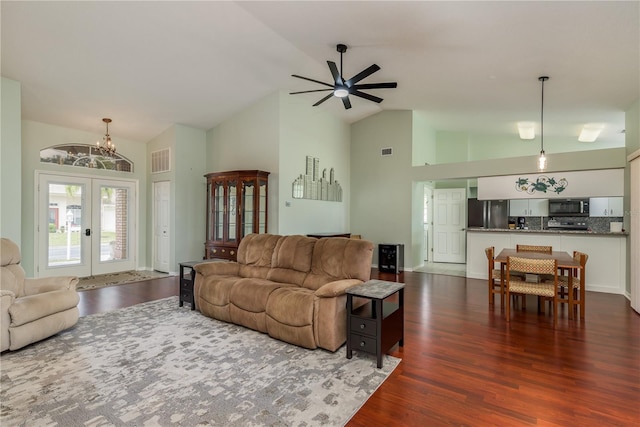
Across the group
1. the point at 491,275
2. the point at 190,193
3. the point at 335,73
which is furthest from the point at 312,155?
the point at 491,275

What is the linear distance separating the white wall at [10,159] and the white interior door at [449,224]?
8714 millimetres

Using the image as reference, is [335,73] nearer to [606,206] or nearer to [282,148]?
[282,148]

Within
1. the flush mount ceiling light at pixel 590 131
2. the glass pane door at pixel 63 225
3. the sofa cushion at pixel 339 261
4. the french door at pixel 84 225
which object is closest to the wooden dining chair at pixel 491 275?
the sofa cushion at pixel 339 261

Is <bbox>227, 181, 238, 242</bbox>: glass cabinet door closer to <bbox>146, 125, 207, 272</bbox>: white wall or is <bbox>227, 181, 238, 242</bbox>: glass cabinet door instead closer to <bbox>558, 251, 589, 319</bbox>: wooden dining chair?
<bbox>146, 125, 207, 272</bbox>: white wall

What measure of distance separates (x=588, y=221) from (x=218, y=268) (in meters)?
7.99

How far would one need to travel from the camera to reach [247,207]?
6.25 meters

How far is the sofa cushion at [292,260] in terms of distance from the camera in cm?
378

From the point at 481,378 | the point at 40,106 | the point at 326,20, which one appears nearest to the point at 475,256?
the point at 481,378

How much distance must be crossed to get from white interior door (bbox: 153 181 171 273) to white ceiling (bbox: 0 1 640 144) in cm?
154

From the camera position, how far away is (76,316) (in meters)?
3.55

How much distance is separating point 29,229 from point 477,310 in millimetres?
7626

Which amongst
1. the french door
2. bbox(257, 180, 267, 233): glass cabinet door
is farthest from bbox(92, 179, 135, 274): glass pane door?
bbox(257, 180, 267, 233): glass cabinet door

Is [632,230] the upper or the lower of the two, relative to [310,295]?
upper

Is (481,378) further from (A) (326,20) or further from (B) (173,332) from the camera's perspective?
(A) (326,20)
